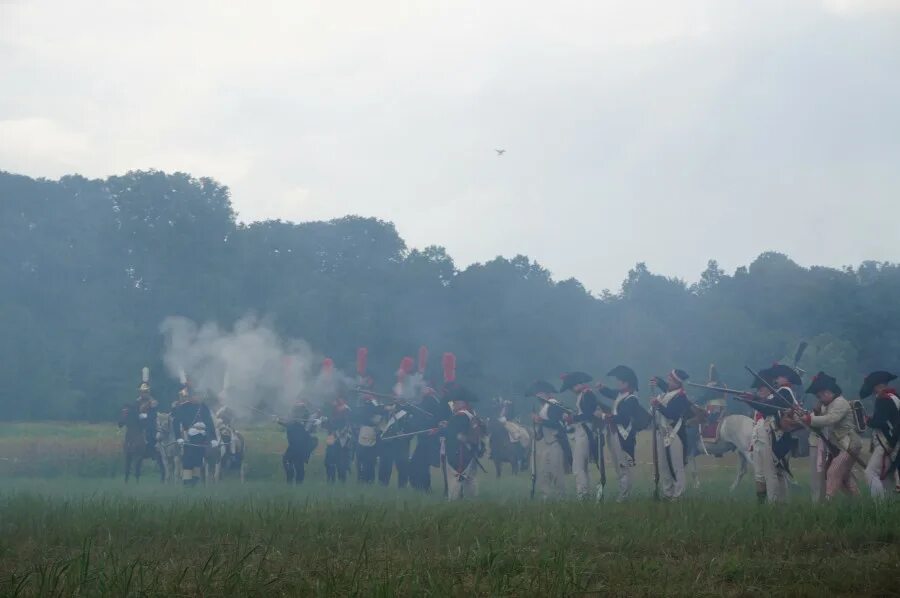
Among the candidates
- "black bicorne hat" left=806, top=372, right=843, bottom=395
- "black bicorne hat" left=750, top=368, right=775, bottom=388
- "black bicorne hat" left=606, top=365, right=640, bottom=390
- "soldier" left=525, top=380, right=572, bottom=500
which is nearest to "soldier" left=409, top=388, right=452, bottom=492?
"soldier" left=525, top=380, right=572, bottom=500

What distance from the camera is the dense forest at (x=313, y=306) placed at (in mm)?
40031

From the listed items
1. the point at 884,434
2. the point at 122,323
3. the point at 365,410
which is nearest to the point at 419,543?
the point at 884,434

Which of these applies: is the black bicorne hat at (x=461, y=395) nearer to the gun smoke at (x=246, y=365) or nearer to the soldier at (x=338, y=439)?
the soldier at (x=338, y=439)

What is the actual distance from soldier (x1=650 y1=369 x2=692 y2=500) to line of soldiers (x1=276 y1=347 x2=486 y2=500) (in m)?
3.68

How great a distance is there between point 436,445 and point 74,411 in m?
20.1

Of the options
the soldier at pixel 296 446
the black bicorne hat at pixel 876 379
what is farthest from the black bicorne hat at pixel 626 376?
the soldier at pixel 296 446

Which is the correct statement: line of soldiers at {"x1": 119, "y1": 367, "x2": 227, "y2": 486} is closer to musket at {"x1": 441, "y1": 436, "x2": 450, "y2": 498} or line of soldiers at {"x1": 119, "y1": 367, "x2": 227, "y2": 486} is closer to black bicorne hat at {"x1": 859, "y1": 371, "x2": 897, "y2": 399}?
musket at {"x1": 441, "y1": 436, "x2": 450, "y2": 498}

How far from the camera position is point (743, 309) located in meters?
55.9

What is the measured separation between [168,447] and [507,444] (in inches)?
371

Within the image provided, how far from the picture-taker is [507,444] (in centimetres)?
2970

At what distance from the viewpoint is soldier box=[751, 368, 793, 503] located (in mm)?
16125

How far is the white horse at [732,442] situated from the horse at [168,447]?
12.2 metres

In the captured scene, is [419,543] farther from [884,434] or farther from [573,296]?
[573,296]

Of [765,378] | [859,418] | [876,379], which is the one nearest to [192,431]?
[765,378]
